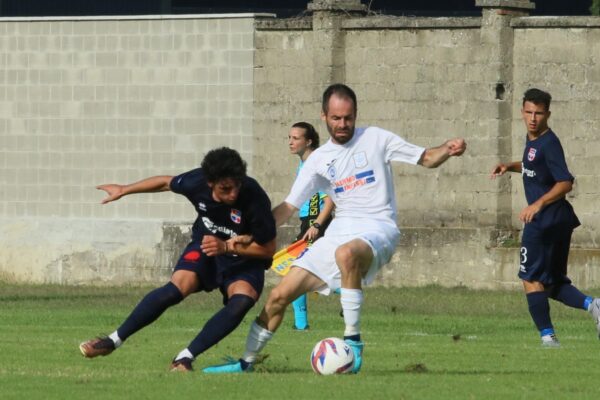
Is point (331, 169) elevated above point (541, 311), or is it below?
above

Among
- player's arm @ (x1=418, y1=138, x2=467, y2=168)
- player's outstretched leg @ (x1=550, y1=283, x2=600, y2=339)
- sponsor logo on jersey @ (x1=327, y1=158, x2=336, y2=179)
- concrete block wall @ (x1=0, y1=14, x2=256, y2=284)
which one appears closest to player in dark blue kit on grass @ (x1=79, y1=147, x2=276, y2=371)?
sponsor logo on jersey @ (x1=327, y1=158, x2=336, y2=179)

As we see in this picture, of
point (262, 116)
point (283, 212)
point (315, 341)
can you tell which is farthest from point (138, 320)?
point (262, 116)

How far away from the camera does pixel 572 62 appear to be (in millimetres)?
21484

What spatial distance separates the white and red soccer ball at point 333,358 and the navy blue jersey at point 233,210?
79cm

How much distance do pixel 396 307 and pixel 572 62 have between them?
4.38 metres

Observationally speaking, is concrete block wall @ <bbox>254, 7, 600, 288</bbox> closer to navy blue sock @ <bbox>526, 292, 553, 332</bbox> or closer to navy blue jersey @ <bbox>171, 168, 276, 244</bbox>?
navy blue sock @ <bbox>526, 292, 553, 332</bbox>

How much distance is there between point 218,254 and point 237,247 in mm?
162

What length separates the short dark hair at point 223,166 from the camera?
36.0 feet

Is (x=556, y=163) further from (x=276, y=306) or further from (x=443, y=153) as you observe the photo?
(x=276, y=306)

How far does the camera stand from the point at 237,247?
11.0m

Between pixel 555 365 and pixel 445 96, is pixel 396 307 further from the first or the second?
pixel 555 365

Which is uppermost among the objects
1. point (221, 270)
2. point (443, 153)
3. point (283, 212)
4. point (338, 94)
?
point (338, 94)

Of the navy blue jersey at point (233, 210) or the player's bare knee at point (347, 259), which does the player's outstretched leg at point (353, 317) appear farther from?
the navy blue jersey at point (233, 210)

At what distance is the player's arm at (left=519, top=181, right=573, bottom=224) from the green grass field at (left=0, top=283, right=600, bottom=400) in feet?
3.38
